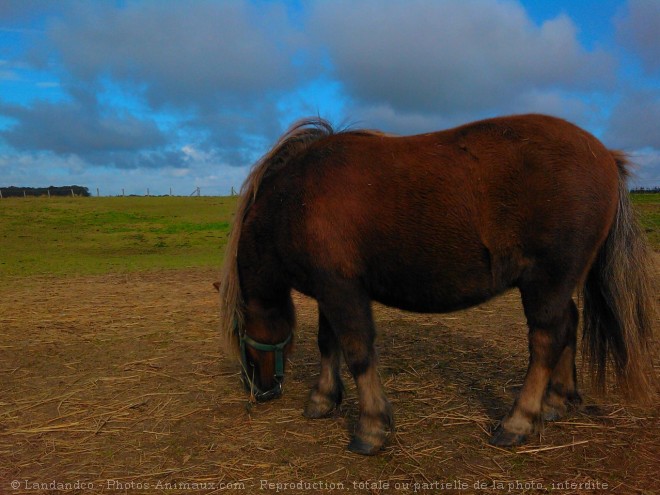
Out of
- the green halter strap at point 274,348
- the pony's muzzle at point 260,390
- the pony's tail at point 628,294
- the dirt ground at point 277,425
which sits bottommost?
the dirt ground at point 277,425

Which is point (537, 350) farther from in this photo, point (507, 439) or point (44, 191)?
point (44, 191)

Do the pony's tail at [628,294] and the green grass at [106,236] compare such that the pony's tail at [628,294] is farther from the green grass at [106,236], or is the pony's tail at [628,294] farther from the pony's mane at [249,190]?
the green grass at [106,236]

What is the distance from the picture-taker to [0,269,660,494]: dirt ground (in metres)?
3.51

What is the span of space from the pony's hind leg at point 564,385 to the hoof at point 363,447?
1.56m

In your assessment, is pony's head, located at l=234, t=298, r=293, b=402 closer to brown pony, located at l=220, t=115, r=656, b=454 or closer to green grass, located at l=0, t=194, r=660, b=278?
brown pony, located at l=220, t=115, r=656, b=454

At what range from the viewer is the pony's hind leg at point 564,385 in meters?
4.35

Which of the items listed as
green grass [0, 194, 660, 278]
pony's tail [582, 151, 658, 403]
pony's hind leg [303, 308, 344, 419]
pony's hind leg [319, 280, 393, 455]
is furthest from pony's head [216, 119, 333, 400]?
green grass [0, 194, 660, 278]

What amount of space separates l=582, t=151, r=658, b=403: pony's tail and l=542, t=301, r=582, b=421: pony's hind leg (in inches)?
12.6

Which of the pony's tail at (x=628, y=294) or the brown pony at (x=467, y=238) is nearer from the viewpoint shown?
the brown pony at (x=467, y=238)

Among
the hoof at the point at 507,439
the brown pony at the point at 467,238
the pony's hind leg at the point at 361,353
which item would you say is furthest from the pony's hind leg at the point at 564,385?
the pony's hind leg at the point at 361,353

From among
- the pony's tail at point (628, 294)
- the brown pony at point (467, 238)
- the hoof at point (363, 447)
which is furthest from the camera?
the pony's tail at point (628, 294)

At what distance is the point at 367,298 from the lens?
4.04 meters

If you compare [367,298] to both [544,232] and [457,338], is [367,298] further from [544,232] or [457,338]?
[457,338]

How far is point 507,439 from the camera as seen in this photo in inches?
155
